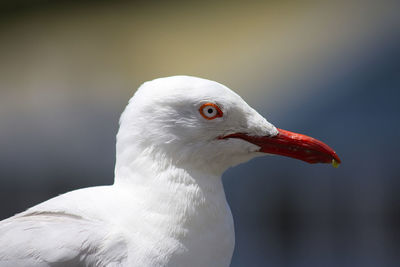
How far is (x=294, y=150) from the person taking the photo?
55.1 inches

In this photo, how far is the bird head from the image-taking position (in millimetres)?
1322

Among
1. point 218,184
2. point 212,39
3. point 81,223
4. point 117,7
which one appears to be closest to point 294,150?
point 218,184

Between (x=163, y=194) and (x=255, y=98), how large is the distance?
302cm

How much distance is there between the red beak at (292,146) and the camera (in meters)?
1.37

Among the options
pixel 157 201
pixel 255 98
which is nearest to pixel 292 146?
pixel 157 201

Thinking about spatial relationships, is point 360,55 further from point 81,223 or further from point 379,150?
point 81,223

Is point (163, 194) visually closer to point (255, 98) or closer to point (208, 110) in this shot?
point (208, 110)

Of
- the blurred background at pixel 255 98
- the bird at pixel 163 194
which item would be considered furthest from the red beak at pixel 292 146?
the blurred background at pixel 255 98

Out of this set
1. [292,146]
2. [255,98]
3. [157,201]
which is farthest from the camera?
[255,98]

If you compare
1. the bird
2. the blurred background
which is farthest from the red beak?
the blurred background

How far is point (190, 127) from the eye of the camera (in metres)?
1.33

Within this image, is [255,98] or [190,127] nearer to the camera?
[190,127]

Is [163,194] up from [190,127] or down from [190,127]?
down

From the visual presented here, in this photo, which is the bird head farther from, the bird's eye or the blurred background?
the blurred background
